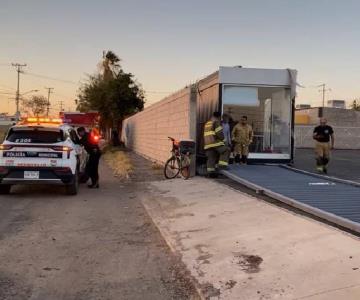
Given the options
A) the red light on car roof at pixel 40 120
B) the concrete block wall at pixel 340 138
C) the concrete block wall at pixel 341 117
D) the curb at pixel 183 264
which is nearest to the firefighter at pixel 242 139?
the red light on car roof at pixel 40 120

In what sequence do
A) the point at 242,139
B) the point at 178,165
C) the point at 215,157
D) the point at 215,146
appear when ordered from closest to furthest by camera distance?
1. the point at 215,146
2. the point at 215,157
3. the point at 178,165
4. the point at 242,139

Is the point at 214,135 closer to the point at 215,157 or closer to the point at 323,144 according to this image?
the point at 215,157

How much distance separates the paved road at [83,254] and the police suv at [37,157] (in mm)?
675

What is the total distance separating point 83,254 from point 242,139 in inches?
421

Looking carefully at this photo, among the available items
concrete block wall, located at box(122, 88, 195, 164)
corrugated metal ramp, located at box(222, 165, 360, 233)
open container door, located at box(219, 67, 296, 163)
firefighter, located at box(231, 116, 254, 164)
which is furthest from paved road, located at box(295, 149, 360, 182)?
concrete block wall, located at box(122, 88, 195, 164)

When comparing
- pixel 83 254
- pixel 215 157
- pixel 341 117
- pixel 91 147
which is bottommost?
pixel 83 254

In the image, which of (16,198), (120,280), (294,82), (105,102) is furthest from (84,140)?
(105,102)

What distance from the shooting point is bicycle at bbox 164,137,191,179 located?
54.3 feet

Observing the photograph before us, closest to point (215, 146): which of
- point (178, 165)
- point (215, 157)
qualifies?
point (215, 157)

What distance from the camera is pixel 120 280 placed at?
669cm

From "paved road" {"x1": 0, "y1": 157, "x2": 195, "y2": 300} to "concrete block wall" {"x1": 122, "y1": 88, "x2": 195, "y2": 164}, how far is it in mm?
6458

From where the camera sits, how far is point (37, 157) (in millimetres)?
13562

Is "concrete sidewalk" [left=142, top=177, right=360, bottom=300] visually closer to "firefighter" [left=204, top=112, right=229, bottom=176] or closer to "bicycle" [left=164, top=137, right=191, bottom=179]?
"firefighter" [left=204, top=112, right=229, bottom=176]

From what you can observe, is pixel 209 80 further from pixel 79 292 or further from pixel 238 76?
pixel 79 292
